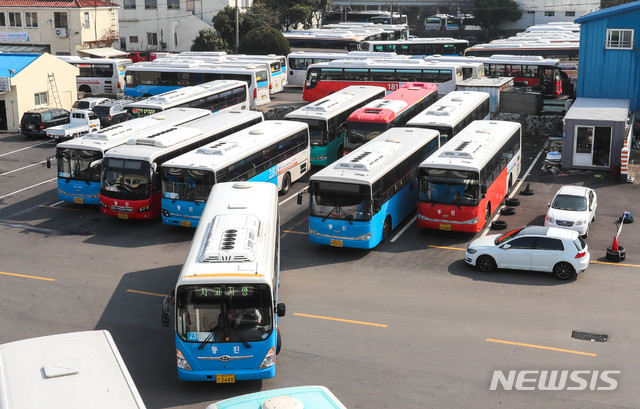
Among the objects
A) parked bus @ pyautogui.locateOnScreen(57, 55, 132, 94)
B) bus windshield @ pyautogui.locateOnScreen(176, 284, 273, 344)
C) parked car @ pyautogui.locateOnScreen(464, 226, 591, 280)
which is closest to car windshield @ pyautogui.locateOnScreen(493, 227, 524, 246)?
parked car @ pyautogui.locateOnScreen(464, 226, 591, 280)

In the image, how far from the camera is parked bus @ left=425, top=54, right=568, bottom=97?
48.4 meters

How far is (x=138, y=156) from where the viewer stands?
25484 millimetres

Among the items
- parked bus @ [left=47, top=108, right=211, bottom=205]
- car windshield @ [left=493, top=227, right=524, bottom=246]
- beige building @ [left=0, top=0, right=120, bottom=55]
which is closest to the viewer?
car windshield @ [left=493, top=227, right=524, bottom=246]

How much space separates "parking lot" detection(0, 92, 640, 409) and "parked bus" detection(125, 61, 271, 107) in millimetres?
20133

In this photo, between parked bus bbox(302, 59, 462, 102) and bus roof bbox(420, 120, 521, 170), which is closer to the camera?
bus roof bbox(420, 120, 521, 170)

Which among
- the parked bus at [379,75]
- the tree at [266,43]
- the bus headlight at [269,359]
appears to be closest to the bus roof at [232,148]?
the bus headlight at [269,359]

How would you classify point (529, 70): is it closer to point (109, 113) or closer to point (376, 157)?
point (109, 113)

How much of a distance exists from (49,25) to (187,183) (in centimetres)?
4499

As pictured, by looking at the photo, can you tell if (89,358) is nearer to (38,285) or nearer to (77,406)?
(77,406)

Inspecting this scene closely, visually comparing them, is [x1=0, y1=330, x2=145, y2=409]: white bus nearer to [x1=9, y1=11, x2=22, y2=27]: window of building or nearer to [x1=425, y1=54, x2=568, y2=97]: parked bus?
[x1=425, y1=54, x2=568, y2=97]: parked bus

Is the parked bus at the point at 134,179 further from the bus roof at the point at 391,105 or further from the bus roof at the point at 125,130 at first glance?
the bus roof at the point at 391,105

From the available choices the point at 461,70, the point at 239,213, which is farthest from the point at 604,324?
the point at 461,70

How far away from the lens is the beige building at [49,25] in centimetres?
6319

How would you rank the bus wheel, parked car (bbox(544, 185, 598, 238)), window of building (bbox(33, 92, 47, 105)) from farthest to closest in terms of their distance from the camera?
window of building (bbox(33, 92, 47, 105)) → the bus wheel → parked car (bbox(544, 185, 598, 238))
